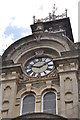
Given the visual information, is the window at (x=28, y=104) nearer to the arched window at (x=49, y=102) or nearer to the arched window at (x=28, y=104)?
the arched window at (x=28, y=104)

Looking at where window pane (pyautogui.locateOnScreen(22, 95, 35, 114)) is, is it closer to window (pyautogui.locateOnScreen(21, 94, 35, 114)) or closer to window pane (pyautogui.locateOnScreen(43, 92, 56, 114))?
window (pyautogui.locateOnScreen(21, 94, 35, 114))

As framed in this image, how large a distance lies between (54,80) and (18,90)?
2227mm

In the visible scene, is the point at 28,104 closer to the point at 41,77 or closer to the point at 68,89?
the point at 41,77

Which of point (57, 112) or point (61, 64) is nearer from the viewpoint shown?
point (57, 112)

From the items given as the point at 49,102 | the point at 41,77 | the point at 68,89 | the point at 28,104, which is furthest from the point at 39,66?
the point at 68,89

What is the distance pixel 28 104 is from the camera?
20391 millimetres

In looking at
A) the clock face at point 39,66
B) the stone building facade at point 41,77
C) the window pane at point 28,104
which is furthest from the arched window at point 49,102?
the clock face at point 39,66

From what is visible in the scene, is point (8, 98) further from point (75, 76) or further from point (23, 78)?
point (75, 76)

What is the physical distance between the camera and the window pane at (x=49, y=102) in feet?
64.5

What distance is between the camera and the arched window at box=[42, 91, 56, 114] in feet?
64.5

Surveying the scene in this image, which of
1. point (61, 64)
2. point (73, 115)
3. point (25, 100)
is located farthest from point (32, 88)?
point (73, 115)

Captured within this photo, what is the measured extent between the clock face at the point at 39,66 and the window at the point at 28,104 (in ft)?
5.96

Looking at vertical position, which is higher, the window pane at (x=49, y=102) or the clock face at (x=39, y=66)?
the clock face at (x=39, y=66)

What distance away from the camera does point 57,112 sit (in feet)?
63.0
